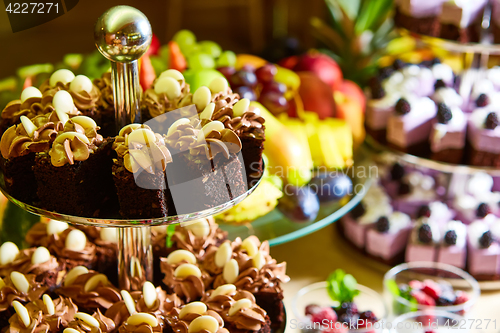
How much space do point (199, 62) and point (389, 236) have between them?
817 mm

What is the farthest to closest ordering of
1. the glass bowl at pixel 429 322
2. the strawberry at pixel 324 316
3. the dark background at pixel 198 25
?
the dark background at pixel 198 25, the glass bowl at pixel 429 322, the strawberry at pixel 324 316

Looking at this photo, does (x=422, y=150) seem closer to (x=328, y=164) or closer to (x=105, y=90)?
(x=328, y=164)

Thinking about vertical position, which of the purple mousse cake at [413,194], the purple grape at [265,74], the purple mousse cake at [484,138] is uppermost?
the purple grape at [265,74]

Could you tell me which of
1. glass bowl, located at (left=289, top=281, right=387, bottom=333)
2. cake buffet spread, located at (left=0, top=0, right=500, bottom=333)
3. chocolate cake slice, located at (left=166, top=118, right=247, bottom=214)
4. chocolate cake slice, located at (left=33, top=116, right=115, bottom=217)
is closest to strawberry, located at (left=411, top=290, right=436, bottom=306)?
cake buffet spread, located at (left=0, top=0, right=500, bottom=333)

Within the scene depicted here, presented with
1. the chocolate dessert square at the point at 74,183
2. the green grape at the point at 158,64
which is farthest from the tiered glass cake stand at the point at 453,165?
the chocolate dessert square at the point at 74,183

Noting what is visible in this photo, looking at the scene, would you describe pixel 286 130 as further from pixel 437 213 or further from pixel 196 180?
pixel 196 180

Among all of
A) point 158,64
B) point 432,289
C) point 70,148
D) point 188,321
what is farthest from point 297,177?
point 70,148

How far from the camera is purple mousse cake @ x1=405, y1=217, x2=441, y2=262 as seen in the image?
1631 millimetres

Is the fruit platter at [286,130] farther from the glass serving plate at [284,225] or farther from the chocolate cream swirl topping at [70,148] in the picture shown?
the chocolate cream swirl topping at [70,148]

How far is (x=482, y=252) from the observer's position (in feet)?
5.28

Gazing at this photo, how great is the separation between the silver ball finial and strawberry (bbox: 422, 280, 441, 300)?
109cm

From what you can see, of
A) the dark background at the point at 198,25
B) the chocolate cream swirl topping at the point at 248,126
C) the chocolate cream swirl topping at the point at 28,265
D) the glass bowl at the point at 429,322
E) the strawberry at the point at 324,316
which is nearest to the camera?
the chocolate cream swirl topping at the point at 248,126

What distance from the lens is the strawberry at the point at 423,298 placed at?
55.8 inches

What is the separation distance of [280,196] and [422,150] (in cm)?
56
